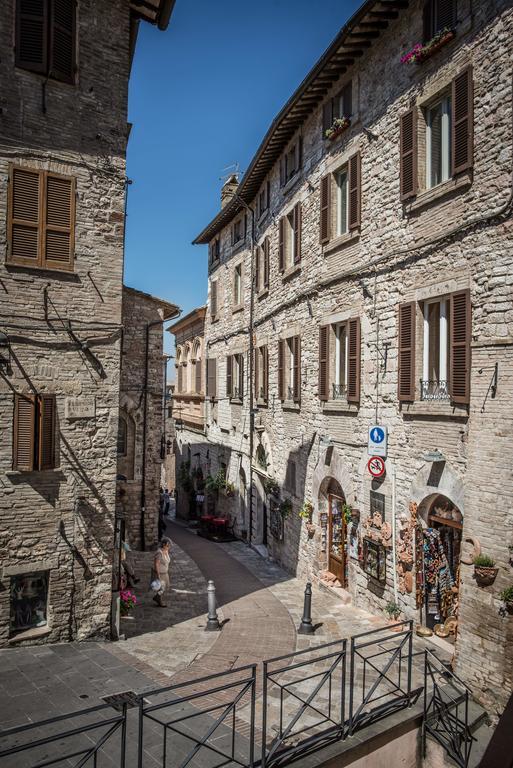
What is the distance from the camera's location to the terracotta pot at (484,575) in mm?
8758

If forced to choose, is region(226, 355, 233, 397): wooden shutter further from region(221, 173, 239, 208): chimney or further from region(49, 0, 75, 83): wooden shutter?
region(49, 0, 75, 83): wooden shutter

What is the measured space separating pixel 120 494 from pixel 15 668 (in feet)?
28.2

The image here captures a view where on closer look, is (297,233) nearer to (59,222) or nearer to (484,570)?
(59,222)

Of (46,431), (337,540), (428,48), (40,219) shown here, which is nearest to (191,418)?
(337,540)

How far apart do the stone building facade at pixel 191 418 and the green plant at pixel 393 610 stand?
14.8 meters

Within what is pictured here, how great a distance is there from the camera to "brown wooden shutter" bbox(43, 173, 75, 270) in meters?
10.4

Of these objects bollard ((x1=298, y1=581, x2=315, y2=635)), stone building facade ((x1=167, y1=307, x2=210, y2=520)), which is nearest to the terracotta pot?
bollard ((x1=298, y1=581, x2=315, y2=635))

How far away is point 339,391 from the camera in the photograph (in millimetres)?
14258

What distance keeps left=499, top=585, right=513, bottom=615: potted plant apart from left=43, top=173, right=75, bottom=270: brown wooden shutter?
28.8 ft

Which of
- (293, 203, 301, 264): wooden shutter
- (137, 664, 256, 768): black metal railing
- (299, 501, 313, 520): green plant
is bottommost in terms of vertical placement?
(137, 664, 256, 768): black metal railing

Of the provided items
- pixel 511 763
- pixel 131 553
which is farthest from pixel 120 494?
pixel 511 763

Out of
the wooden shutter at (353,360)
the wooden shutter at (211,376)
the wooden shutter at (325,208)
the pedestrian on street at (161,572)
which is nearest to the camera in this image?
the pedestrian on street at (161,572)

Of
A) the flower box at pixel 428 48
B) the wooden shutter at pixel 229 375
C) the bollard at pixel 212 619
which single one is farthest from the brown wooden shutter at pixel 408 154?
the wooden shutter at pixel 229 375

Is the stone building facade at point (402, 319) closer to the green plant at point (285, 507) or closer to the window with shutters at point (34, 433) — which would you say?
the green plant at point (285, 507)
